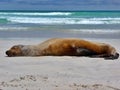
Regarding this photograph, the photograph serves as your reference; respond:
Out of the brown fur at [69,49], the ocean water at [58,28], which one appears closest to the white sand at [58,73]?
the brown fur at [69,49]

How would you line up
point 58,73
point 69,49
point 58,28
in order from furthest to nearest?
point 58,28, point 69,49, point 58,73

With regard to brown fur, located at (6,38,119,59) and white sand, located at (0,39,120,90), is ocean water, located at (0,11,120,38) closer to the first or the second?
brown fur, located at (6,38,119,59)

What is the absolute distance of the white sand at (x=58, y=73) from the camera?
6680 millimetres

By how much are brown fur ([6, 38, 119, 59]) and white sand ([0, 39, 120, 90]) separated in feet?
Answer: 0.79

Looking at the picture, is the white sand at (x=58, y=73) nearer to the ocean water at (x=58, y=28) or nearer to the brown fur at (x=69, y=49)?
the brown fur at (x=69, y=49)

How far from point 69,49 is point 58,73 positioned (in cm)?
210

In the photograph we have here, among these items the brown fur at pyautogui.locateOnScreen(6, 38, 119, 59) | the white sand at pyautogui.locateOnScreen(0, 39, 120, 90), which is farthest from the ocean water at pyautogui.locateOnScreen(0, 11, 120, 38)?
the white sand at pyautogui.locateOnScreen(0, 39, 120, 90)

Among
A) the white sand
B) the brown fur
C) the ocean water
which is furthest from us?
the ocean water

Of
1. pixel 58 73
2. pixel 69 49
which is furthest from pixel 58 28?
pixel 58 73

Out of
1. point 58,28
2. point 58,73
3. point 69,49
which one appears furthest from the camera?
point 58,28

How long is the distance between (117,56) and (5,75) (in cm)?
321

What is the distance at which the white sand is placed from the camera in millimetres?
6680

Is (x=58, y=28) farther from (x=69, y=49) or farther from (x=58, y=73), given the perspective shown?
(x=58, y=73)

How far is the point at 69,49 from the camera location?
32.6 feet
